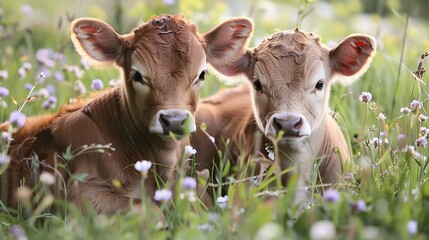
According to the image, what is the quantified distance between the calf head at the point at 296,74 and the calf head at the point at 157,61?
1.30 ft

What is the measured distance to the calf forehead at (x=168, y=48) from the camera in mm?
5984

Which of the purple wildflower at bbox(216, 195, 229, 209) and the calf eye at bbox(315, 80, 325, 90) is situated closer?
the purple wildflower at bbox(216, 195, 229, 209)

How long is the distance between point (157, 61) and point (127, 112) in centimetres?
61

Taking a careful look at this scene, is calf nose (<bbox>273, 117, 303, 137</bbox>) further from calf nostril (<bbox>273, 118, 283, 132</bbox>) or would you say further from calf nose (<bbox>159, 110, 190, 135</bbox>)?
calf nose (<bbox>159, 110, 190, 135</bbox>)

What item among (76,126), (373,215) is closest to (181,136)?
(76,126)

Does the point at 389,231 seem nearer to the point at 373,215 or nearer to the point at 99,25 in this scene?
the point at 373,215

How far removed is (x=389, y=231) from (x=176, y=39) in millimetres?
2308

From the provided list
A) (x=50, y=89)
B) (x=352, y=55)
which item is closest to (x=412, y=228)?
(x=352, y=55)

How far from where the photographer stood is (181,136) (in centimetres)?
566

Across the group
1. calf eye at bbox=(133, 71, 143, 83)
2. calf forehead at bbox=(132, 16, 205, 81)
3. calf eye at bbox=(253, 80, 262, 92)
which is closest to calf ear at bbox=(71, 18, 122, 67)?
calf forehead at bbox=(132, 16, 205, 81)

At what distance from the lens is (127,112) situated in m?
6.41

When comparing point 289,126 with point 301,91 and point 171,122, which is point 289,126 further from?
point 171,122

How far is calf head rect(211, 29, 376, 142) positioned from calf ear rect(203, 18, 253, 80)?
0.04m

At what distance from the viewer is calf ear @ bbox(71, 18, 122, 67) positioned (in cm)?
638
